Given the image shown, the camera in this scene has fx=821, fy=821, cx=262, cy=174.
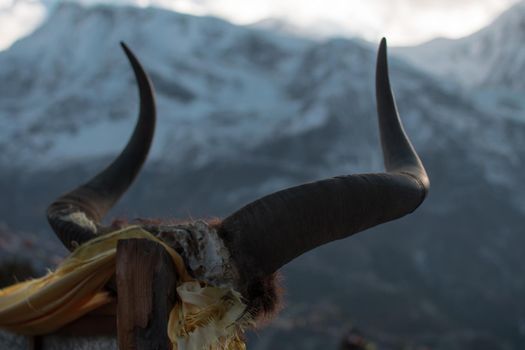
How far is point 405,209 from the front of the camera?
2898 millimetres

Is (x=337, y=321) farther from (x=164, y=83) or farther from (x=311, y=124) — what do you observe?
(x=164, y=83)

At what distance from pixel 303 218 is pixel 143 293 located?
0.54 meters

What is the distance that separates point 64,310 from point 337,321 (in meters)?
76.1

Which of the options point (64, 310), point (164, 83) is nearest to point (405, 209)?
point (64, 310)

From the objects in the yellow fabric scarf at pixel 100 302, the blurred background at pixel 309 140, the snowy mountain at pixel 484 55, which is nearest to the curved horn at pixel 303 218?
the yellow fabric scarf at pixel 100 302

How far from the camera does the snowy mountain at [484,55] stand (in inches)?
7136

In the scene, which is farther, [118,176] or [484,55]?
[484,55]

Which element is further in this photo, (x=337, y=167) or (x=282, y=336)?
(x=337, y=167)

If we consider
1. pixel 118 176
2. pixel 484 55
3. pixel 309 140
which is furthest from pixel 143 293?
pixel 484 55

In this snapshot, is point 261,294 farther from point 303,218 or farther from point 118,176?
point 118,176

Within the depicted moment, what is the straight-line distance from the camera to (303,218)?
254 centimetres

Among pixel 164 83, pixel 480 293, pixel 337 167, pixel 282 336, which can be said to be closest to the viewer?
pixel 282 336

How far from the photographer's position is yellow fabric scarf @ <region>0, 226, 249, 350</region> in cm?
246

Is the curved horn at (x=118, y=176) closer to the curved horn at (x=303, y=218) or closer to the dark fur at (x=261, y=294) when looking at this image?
the dark fur at (x=261, y=294)
